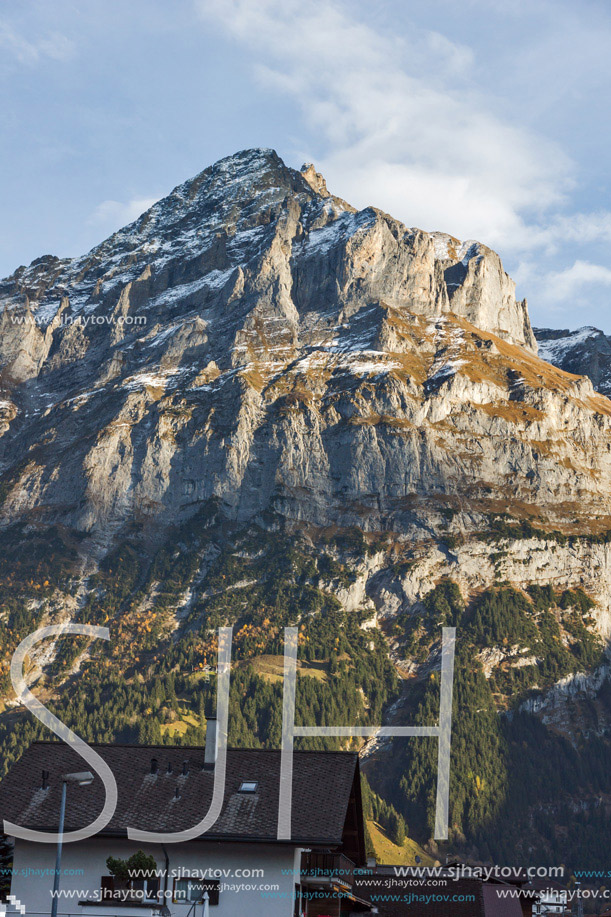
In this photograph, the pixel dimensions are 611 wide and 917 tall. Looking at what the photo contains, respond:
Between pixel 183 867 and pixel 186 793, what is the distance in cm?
298

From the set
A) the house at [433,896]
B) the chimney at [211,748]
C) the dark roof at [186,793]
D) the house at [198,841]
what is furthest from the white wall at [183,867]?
the house at [433,896]

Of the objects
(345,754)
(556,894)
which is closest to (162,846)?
(345,754)

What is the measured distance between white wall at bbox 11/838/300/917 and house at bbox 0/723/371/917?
0.04 meters

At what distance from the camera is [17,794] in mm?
45844

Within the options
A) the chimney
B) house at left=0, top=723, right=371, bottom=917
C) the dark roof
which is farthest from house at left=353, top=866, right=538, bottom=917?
the chimney

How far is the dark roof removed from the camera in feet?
143

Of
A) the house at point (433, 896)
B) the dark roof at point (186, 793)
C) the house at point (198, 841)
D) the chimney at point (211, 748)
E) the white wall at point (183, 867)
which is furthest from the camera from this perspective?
the house at point (433, 896)

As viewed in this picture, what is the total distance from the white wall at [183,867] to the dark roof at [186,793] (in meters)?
0.93

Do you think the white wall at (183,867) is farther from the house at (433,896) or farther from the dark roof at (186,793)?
the house at (433,896)

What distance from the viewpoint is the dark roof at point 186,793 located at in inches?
1721

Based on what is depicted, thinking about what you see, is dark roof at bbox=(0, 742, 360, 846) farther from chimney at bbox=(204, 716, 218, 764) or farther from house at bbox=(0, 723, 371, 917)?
chimney at bbox=(204, 716, 218, 764)

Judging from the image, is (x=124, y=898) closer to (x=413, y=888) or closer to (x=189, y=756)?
(x=189, y=756)

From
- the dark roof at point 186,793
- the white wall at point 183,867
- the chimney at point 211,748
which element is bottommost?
the white wall at point 183,867

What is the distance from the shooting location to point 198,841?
43531 millimetres
